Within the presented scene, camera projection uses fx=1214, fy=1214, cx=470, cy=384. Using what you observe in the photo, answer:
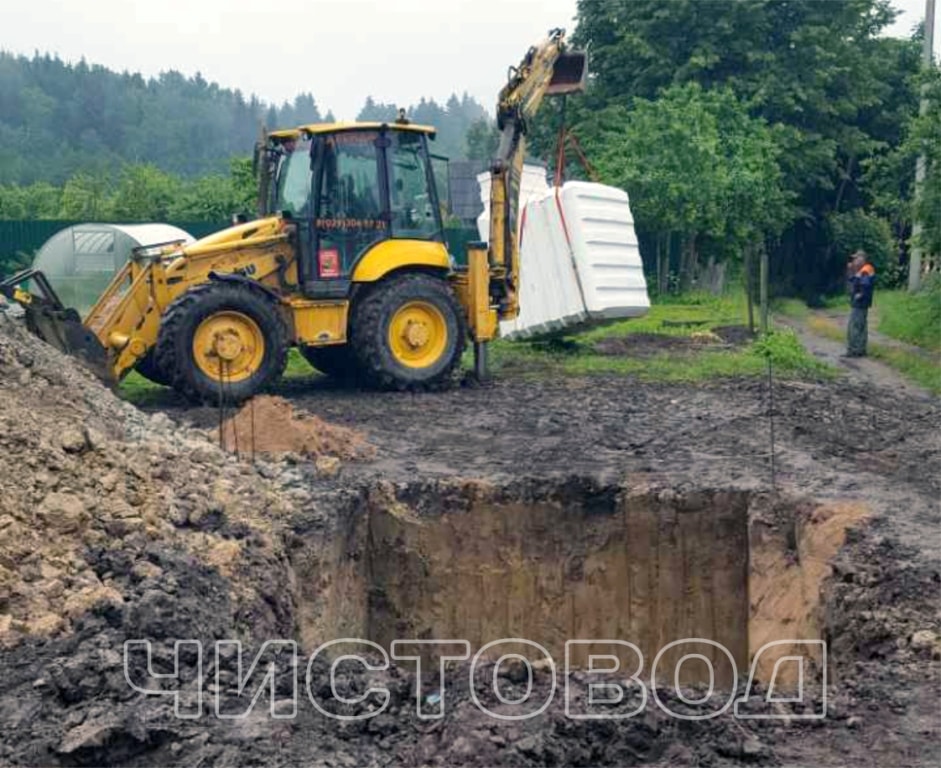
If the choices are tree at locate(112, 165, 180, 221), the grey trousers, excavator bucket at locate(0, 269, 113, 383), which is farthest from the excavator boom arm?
tree at locate(112, 165, 180, 221)

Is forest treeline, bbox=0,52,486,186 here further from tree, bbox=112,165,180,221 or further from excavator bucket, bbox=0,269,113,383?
excavator bucket, bbox=0,269,113,383

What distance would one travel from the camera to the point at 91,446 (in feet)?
26.1

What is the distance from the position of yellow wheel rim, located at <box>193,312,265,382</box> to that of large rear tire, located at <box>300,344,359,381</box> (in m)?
1.36

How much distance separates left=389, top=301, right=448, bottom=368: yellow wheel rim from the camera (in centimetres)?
A: 1316

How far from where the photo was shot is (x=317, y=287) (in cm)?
1261

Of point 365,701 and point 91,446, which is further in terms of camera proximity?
point 91,446

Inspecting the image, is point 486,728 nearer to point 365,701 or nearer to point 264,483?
point 365,701

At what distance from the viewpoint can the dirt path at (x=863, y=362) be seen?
584 inches

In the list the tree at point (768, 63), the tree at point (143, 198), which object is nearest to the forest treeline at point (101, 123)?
the tree at point (143, 198)

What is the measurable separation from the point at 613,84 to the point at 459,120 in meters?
123

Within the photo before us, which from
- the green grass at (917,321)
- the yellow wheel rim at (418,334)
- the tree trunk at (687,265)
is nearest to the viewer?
the yellow wheel rim at (418,334)

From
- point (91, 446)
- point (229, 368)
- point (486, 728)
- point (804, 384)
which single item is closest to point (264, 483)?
point (91, 446)

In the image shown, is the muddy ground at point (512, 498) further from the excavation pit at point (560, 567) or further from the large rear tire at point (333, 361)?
the large rear tire at point (333, 361)

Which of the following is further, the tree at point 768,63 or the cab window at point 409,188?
the tree at point 768,63
